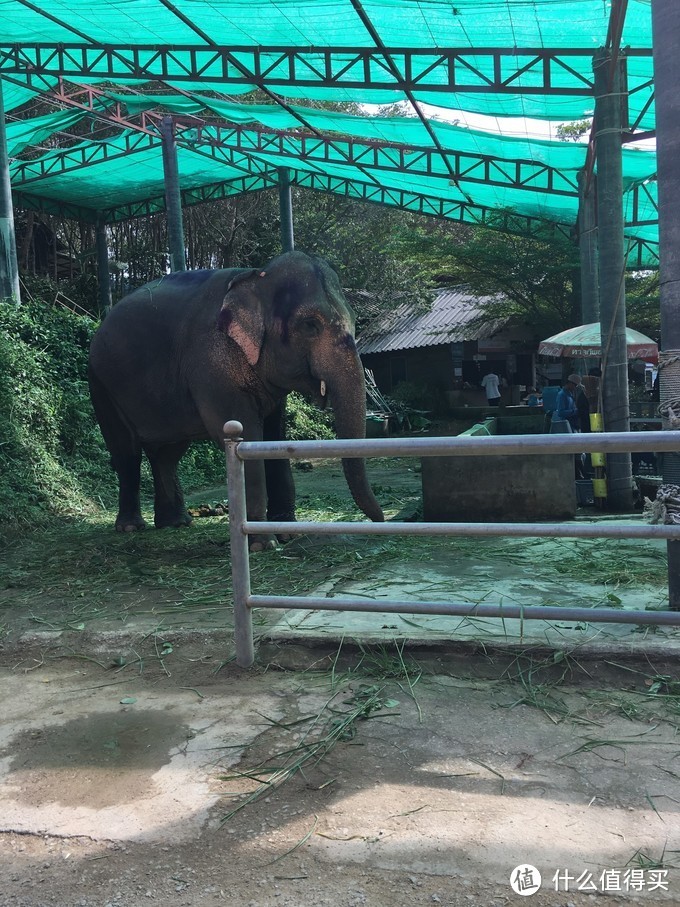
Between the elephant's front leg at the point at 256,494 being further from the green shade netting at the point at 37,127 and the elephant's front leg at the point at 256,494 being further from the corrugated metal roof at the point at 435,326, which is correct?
the corrugated metal roof at the point at 435,326

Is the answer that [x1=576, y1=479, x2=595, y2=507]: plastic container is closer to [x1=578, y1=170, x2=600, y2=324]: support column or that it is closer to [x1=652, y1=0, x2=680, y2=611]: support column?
[x1=578, y1=170, x2=600, y2=324]: support column

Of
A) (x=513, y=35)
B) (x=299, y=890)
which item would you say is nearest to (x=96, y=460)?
(x=513, y=35)

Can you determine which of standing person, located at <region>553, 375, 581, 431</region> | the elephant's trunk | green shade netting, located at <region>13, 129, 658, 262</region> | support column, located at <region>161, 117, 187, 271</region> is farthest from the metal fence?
green shade netting, located at <region>13, 129, 658, 262</region>

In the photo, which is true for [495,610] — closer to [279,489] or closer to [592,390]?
[279,489]

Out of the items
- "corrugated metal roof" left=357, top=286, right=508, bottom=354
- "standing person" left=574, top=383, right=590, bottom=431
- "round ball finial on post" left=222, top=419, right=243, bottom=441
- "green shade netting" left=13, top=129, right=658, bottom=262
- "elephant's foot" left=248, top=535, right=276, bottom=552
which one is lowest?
"elephant's foot" left=248, top=535, right=276, bottom=552

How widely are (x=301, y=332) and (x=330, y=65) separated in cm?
705

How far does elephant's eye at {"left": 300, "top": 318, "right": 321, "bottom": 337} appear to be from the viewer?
226 inches

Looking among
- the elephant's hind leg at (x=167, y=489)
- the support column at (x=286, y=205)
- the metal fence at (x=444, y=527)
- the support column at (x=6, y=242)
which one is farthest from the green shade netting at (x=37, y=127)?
the metal fence at (x=444, y=527)

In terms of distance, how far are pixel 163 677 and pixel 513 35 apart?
937 cm

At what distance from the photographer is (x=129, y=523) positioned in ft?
23.6

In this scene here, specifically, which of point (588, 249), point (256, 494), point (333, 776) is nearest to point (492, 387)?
point (588, 249)

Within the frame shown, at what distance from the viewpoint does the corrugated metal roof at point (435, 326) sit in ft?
76.6

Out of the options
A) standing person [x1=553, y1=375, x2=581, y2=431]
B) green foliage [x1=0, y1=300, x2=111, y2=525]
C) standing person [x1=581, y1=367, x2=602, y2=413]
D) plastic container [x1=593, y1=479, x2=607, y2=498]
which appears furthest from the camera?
standing person [x1=553, y1=375, x2=581, y2=431]

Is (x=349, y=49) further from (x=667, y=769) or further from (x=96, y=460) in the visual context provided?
(x=667, y=769)
